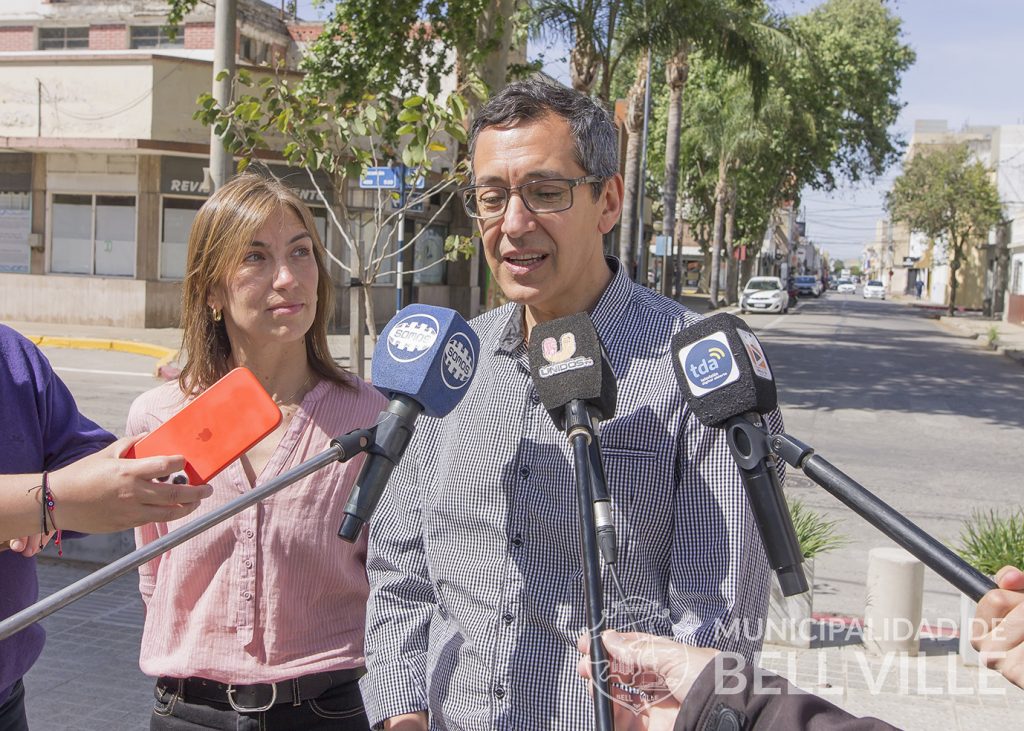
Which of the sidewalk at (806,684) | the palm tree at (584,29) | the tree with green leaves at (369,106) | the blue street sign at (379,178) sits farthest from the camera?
the palm tree at (584,29)

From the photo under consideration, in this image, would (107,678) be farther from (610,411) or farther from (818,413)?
(818,413)

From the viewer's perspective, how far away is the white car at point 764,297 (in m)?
42.2

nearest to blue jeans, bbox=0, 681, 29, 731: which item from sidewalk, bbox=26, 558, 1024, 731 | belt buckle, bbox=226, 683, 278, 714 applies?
belt buckle, bbox=226, 683, 278, 714

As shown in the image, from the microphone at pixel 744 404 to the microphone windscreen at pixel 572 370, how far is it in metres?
0.13

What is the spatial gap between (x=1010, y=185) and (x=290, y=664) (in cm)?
5316

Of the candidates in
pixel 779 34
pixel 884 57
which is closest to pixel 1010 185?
pixel 884 57

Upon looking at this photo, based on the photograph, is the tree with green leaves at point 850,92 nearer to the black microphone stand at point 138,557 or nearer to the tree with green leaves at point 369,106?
the tree with green leaves at point 369,106

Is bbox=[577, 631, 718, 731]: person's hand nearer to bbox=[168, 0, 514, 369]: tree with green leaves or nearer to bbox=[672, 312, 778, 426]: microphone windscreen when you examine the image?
bbox=[672, 312, 778, 426]: microphone windscreen

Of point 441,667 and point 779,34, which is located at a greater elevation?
point 779,34

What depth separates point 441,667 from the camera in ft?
6.89

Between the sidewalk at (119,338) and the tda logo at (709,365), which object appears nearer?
the tda logo at (709,365)

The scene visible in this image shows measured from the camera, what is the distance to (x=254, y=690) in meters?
2.36

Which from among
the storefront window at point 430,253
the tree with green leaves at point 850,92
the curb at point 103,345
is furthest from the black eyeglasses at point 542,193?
the tree with green leaves at point 850,92

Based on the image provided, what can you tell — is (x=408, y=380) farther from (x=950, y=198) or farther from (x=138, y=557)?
(x=950, y=198)
